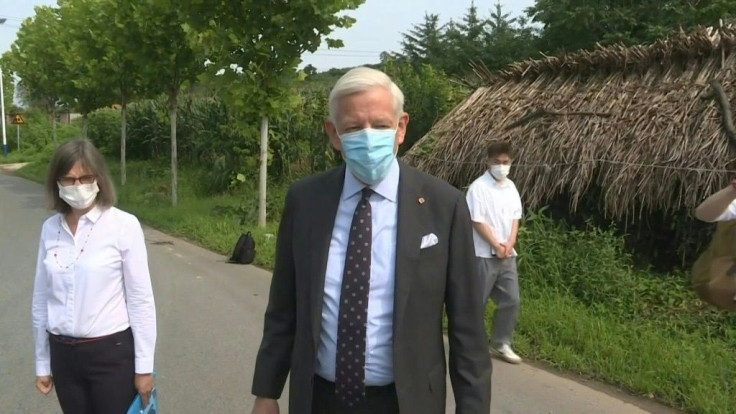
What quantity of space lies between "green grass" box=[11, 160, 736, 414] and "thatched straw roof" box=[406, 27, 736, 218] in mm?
631

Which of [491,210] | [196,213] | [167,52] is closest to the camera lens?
[491,210]

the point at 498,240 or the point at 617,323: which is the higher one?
the point at 498,240

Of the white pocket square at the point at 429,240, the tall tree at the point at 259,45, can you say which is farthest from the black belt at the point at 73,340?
the tall tree at the point at 259,45

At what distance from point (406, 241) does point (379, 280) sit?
15 cm

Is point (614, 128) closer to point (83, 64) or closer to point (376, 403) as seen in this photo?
point (376, 403)

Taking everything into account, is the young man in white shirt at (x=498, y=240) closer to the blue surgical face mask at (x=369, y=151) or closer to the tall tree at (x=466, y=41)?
the blue surgical face mask at (x=369, y=151)

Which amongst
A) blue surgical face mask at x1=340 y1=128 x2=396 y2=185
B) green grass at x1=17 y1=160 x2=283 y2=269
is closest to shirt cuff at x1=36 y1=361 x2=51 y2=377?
blue surgical face mask at x1=340 y1=128 x2=396 y2=185

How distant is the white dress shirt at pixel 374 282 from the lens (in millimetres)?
2236

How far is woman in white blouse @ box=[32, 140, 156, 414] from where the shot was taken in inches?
123

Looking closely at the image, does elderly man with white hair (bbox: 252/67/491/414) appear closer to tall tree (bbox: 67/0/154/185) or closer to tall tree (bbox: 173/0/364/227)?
tall tree (bbox: 173/0/364/227)

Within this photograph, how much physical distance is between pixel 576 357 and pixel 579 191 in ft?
9.47

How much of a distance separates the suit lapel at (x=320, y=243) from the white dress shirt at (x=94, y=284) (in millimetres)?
1264

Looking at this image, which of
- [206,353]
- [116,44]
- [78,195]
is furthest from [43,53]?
[78,195]

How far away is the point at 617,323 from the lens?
6141 mm
